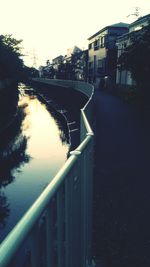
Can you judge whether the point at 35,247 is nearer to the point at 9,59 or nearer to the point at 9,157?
the point at 9,157

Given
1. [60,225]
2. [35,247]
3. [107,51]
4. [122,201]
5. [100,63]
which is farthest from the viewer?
[100,63]

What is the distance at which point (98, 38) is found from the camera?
52.2 meters

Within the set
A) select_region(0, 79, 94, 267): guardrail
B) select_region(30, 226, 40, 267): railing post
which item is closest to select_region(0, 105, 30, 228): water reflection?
select_region(0, 79, 94, 267): guardrail

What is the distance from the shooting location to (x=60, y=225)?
6.48ft

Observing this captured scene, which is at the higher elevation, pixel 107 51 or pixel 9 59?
pixel 107 51

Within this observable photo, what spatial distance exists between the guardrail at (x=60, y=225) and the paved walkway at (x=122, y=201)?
51 centimetres

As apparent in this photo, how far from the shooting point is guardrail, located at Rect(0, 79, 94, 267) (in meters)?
1.17

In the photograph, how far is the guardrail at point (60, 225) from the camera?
1174mm

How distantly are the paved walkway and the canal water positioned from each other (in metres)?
6.01

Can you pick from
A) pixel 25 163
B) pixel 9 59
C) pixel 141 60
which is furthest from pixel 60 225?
pixel 9 59

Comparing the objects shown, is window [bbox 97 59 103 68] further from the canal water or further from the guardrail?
the guardrail

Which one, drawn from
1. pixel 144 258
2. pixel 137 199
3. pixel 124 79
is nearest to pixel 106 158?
pixel 137 199

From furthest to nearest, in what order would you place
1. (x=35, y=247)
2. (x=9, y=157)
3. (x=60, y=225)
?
(x=9, y=157) < (x=60, y=225) < (x=35, y=247)

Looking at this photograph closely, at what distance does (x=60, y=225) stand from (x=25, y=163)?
60.7 ft
